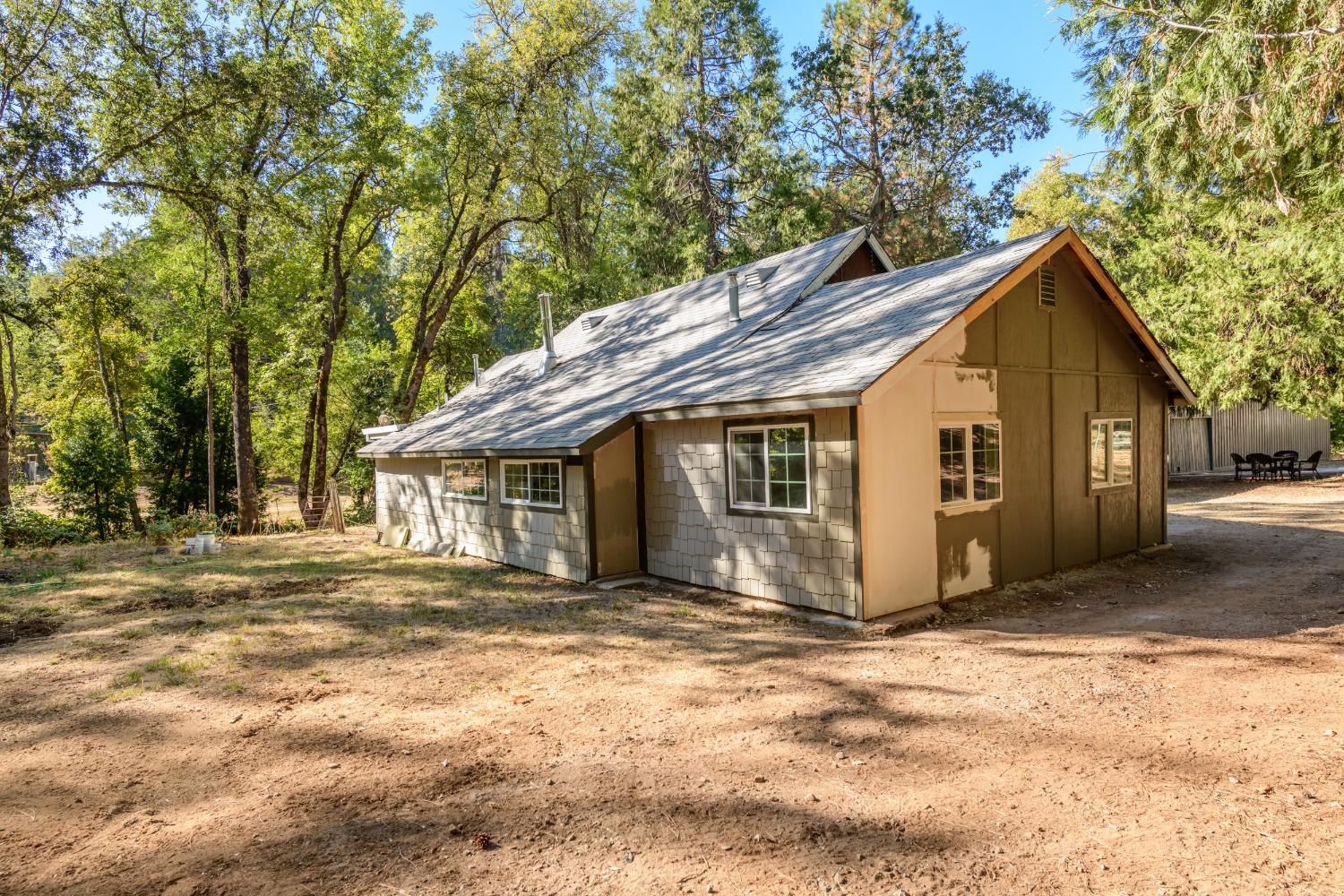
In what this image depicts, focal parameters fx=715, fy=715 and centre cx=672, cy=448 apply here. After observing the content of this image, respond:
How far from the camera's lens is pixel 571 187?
78.7 feet

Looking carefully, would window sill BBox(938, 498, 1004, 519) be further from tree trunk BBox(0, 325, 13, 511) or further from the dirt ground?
tree trunk BBox(0, 325, 13, 511)

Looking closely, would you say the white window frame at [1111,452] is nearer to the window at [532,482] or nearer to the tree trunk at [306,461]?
the window at [532,482]

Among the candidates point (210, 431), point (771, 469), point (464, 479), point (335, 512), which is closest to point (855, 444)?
point (771, 469)

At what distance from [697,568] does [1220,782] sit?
19.9 feet

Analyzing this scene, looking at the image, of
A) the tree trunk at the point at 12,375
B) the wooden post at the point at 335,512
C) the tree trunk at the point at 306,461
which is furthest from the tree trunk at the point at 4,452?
the wooden post at the point at 335,512

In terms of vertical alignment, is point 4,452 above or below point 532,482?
above

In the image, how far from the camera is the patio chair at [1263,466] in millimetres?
20891

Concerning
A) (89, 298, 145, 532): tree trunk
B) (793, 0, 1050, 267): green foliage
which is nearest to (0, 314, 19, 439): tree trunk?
(89, 298, 145, 532): tree trunk

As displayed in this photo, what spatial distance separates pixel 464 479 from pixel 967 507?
338 inches

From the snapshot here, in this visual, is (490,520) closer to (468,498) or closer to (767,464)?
(468,498)

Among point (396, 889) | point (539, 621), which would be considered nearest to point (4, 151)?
point (539, 621)

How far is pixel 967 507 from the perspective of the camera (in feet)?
27.3

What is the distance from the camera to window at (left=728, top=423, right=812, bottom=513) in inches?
310

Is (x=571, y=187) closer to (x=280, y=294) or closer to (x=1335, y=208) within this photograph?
(x=280, y=294)
